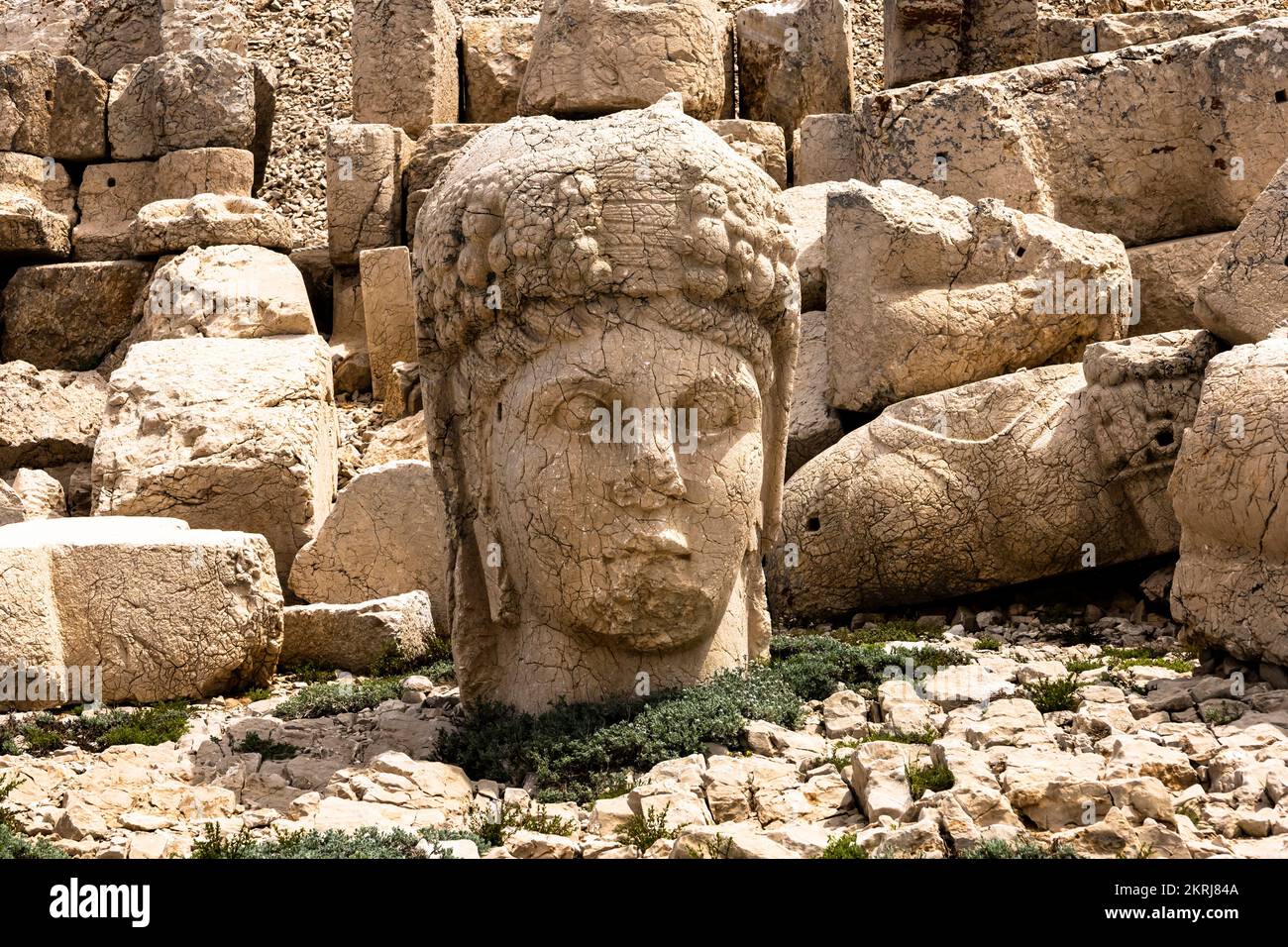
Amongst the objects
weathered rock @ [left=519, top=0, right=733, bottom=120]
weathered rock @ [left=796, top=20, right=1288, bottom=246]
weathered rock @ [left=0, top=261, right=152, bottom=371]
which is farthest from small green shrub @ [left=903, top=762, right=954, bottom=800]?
weathered rock @ [left=0, top=261, right=152, bottom=371]

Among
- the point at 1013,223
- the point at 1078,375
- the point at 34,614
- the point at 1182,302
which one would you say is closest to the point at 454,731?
the point at 34,614

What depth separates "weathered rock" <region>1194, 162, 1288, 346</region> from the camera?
299 inches

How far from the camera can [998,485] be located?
26.6 ft

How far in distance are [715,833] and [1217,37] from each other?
7.42m

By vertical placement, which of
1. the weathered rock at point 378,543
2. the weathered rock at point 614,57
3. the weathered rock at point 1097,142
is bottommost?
the weathered rock at point 378,543

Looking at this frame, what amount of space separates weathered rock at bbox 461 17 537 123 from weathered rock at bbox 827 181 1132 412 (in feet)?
15.5

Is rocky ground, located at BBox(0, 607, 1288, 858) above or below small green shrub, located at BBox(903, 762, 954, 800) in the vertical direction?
below

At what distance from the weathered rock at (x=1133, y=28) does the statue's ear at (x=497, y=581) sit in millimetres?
6555

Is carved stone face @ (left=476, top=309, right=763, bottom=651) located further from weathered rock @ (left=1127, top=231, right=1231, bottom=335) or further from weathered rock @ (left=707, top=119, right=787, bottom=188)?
weathered rock @ (left=707, top=119, right=787, bottom=188)

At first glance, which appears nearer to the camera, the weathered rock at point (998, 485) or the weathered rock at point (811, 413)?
the weathered rock at point (998, 485)

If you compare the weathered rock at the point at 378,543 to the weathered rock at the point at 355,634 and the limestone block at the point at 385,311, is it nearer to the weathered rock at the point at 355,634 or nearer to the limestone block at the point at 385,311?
the weathered rock at the point at 355,634

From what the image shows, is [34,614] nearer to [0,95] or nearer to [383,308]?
[383,308]

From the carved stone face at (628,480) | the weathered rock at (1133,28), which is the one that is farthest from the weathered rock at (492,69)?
the carved stone face at (628,480)

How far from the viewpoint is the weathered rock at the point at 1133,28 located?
11.3m
